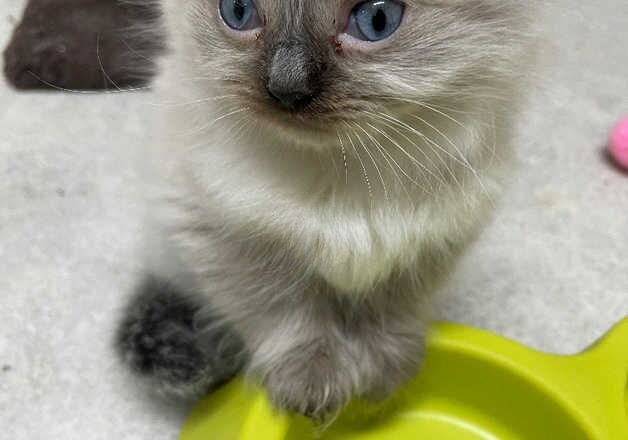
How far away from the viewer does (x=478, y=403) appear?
0.94 meters

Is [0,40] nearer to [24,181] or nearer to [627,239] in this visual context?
[24,181]

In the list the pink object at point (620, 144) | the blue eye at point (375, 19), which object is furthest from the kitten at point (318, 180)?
the pink object at point (620, 144)

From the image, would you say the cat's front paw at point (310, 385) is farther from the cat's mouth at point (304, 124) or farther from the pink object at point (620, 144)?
the pink object at point (620, 144)

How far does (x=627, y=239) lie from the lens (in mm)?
1184

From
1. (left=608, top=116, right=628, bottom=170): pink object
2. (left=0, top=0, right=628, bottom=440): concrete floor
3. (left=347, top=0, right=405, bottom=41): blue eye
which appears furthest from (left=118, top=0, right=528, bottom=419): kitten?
(left=608, top=116, right=628, bottom=170): pink object

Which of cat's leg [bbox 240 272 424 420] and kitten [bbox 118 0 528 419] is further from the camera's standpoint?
cat's leg [bbox 240 272 424 420]

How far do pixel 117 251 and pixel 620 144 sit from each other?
0.85m

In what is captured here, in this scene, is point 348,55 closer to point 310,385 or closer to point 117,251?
point 310,385

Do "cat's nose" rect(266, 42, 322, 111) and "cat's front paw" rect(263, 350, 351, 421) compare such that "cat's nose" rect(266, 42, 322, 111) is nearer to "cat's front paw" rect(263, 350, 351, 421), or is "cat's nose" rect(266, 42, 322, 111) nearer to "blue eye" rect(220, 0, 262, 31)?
"blue eye" rect(220, 0, 262, 31)

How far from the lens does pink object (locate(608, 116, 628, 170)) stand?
4.06ft

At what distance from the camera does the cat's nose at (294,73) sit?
55cm

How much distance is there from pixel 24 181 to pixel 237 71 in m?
0.72

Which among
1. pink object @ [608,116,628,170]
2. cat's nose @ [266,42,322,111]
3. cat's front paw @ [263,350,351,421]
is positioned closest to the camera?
cat's nose @ [266,42,322,111]

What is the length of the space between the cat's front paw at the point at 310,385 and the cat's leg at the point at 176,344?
0.10 meters
